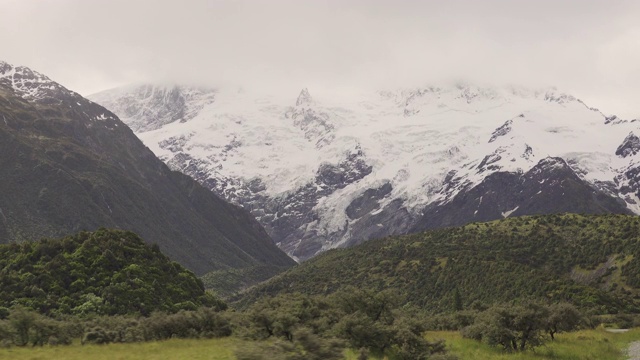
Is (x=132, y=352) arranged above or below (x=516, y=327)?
above

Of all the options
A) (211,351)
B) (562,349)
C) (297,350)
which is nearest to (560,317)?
(562,349)

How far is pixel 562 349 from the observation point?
176 ft

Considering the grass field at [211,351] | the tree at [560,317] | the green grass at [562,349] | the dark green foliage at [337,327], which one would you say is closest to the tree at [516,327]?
the green grass at [562,349]

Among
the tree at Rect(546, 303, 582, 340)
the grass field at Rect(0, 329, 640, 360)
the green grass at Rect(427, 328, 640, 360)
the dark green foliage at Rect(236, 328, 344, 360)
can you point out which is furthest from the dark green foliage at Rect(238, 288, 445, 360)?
the tree at Rect(546, 303, 582, 340)

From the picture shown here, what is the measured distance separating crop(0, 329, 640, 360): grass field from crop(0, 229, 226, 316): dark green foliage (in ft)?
120

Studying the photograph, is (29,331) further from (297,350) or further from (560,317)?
(560,317)

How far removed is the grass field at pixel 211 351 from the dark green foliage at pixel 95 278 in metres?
36.7

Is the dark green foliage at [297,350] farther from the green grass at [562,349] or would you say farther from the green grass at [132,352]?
the green grass at [562,349]

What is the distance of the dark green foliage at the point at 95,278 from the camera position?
93.0 meters

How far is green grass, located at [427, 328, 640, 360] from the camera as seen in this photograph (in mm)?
50062

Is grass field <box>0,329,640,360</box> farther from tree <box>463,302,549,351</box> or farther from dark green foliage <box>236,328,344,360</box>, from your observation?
dark green foliage <box>236,328,344,360</box>

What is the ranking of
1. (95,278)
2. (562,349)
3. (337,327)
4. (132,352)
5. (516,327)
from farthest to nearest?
(95,278) < (562,349) < (516,327) < (132,352) < (337,327)

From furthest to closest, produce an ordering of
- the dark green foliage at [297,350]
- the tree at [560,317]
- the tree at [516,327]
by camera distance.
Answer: the tree at [560,317], the tree at [516,327], the dark green foliage at [297,350]

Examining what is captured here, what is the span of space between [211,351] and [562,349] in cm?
2855
